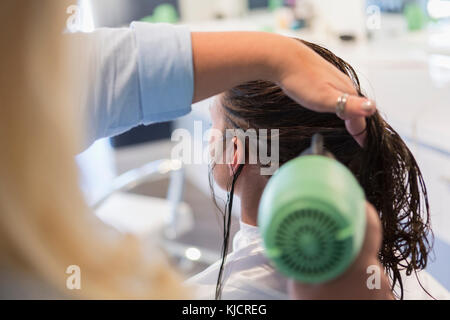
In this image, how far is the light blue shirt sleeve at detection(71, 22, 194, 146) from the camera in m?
0.50

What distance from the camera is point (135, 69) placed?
1.67ft

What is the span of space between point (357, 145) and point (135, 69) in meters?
0.28

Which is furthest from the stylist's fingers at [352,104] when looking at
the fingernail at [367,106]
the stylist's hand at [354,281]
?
the stylist's hand at [354,281]

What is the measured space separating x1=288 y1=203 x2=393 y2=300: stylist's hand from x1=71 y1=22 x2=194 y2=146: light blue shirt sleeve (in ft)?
0.74

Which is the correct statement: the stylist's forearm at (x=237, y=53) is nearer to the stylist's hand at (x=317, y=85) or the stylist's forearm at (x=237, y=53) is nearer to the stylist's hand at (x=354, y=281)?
the stylist's hand at (x=317, y=85)

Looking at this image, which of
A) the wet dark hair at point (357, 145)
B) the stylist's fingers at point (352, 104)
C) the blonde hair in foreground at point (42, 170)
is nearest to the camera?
the blonde hair in foreground at point (42, 170)

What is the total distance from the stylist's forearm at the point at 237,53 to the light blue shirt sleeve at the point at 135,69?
11mm

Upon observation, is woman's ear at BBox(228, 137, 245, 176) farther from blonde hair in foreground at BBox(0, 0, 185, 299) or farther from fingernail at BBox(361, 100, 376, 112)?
blonde hair in foreground at BBox(0, 0, 185, 299)

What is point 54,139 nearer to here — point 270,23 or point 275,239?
point 275,239

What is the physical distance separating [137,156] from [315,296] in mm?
2206

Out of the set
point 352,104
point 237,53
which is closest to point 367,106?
point 352,104

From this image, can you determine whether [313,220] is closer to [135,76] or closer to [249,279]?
[135,76]

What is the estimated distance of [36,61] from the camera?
0.34 metres

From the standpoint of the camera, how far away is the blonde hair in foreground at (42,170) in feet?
1.07
